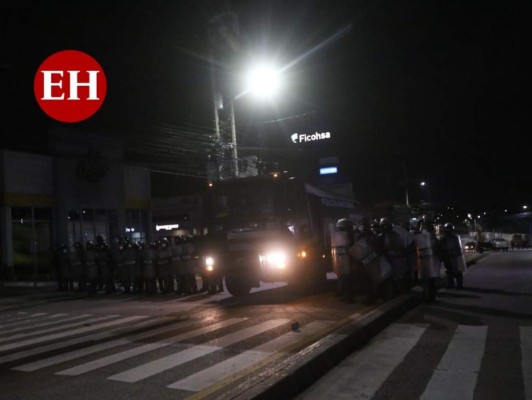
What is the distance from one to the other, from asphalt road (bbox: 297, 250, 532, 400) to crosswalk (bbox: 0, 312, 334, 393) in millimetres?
1046

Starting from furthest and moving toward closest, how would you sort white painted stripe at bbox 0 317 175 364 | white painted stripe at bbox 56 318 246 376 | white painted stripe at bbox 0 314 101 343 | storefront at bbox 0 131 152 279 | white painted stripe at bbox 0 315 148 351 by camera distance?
storefront at bbox 0 131 152 279
white painted stripe at bbox 0 314 101 343
white painted stripe at bbox 0 315 148 351
white painted stripe at bbox 0 317 175 364
white painted stripe at bbox 56 318 246 376

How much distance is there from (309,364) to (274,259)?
7424 millimetres

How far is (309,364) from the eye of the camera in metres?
6.05

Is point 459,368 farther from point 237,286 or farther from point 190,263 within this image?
point 190,263

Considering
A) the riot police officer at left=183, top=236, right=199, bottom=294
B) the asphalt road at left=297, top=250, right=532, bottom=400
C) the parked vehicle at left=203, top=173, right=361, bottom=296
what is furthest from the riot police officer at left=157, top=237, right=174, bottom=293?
the asphalt road at left=297, top=250, right=532, bottom=400

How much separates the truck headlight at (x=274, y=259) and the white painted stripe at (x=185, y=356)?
367 centimetres

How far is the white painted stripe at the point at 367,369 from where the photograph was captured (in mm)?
5656

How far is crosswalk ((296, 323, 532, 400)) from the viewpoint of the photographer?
18.4ft

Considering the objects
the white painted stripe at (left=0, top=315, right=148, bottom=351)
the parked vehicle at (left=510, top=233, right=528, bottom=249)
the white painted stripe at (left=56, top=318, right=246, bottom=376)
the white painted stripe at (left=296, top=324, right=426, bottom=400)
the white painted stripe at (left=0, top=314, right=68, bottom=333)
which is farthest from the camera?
the parked vehicle at (left=510, top=233, right=528, bottom=249)

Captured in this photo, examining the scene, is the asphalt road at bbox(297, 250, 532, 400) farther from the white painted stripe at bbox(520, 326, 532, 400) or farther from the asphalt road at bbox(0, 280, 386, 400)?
the asphalt road at bbox(0, 280, 386, 400)

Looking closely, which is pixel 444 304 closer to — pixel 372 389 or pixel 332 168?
pixel 372 389

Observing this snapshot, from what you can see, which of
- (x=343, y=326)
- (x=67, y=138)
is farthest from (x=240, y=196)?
(x=67, y=138)

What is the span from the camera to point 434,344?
7.74m

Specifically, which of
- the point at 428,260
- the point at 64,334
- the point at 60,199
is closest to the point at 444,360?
the point at 428,260
